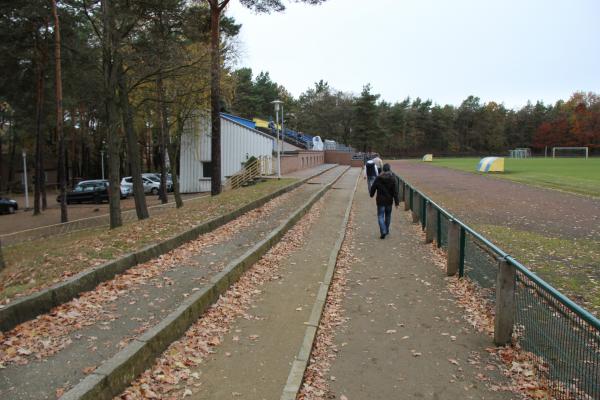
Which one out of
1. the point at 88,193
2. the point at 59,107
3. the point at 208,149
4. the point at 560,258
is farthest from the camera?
the point at 208,149

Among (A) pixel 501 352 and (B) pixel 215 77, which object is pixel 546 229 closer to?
(A) pixel 501 352

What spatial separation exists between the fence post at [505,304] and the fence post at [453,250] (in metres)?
2.90

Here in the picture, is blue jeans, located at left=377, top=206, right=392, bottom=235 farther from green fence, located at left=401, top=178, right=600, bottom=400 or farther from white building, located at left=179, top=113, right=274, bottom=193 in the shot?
white building, located at left=179, top=113, right=274, bottom=193

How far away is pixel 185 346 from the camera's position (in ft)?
16.7

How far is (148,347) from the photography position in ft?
14.9

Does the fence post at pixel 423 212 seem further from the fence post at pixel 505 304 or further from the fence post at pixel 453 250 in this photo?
the fence post at pixel 505 304

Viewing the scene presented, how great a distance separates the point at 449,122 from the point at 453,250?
101 metres

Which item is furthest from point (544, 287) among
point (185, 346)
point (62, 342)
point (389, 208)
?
point (389, 208)

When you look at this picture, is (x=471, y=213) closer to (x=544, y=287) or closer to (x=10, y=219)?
(x=544, y=287)

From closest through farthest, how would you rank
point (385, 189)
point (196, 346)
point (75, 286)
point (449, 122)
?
1. point (196, 346)
2. point (75, 286)
3. point (385, 189)
4. point (449, 122)

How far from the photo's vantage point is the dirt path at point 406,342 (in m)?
4.54

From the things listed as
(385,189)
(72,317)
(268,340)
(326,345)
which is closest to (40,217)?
(385,189)

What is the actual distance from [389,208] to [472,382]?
7408 mm

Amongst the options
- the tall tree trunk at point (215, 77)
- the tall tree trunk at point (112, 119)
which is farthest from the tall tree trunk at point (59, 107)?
the tall tree trunk at point (215, 77)
